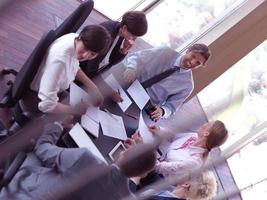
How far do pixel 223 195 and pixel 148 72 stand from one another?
5.60ft

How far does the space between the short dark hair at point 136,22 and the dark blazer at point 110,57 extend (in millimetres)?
91

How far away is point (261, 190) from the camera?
3.27m

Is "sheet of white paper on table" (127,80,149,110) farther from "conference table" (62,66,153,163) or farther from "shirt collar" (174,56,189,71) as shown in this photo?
"shirt collar" (174,56,189,71)

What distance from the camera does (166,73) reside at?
2.13m

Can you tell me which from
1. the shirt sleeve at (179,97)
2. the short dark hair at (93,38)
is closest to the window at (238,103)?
the short dark hair at (93,38)

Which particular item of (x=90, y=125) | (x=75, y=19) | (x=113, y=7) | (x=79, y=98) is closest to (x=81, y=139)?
(x=90, y=125)

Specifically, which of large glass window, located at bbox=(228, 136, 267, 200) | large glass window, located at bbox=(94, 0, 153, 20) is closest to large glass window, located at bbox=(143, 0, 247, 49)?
large glass window, located at bbox=(94, 0, 153, 20)

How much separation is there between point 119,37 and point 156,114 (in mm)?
435

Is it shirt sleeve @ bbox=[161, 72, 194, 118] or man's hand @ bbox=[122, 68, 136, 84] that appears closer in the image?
man's hand @ bbox=[122, 68, 136, 84]

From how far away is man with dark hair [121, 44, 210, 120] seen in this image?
2.02 m

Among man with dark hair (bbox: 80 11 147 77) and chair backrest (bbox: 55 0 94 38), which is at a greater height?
chair backrest (bbox: 55 0 94 38)

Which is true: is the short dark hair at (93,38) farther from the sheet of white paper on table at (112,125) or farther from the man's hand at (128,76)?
the sheet of white paper on table at (112,125)

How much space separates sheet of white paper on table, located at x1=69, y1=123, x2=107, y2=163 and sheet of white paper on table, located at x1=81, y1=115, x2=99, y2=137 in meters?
0.03

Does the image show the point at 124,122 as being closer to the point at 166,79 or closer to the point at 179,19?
the point at 166,79
